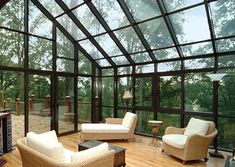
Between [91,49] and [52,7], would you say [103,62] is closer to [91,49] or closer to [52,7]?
[91,49]

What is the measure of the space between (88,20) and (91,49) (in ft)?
4.25

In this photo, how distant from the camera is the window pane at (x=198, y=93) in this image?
17.7 feet

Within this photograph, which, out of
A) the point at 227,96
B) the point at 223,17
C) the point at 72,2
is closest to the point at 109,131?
the point at 227,96

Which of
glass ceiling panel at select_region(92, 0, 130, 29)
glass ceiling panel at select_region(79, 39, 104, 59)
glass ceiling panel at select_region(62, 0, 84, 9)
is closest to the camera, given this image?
glass ceiling panel at select_region(92, 0, 130, 29)

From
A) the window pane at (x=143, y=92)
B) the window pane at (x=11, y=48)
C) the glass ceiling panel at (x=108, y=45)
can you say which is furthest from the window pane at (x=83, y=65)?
the window pane at (x=11, y=48)

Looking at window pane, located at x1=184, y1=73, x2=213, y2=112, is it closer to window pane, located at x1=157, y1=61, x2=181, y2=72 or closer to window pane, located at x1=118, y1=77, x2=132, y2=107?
window pane, located at x1=157, y1=61, x2=181, y2=72

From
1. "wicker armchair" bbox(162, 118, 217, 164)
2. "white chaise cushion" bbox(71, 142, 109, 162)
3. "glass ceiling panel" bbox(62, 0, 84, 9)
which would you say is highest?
"glass ceiling panel" bbox(62, 0, 84, 9)

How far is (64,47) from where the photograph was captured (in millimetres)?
6625

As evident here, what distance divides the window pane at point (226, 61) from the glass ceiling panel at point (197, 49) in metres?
0.34

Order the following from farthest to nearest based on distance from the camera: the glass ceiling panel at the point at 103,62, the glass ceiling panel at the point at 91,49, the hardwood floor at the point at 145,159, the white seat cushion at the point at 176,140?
the glass ceiling panel at the point at 103,62 < the glass ceiling panel at the point at 91,49 < the white seat cushion at the point at 176,140 < the hardwood floor at the point at 145,159

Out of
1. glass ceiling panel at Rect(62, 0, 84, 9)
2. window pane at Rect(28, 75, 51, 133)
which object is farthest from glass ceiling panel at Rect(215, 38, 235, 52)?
window pane at Rect(28, 75, 51, 133)

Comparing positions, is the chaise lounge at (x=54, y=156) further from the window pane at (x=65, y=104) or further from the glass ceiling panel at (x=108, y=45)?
the glass ceiling panel at (x=108, y=45)

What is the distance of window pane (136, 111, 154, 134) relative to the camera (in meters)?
6.62

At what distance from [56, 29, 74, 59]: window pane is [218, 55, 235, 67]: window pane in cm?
451
